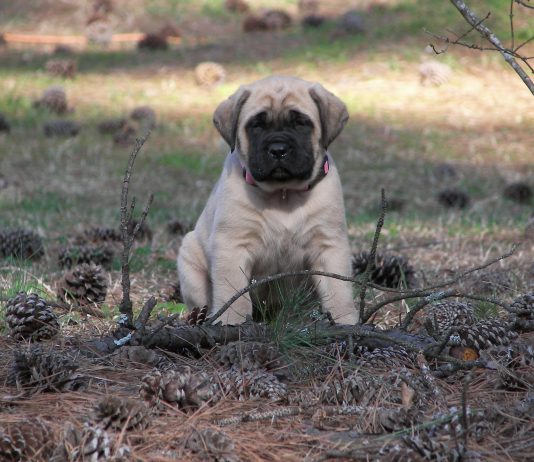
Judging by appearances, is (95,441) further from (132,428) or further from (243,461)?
(243,461)

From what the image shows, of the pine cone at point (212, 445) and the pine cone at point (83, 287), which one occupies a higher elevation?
the pine cone at point (212, 445)

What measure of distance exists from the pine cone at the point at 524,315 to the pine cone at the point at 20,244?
2688 mm

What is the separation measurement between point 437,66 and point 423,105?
0.77 m

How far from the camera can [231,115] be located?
3730 mm

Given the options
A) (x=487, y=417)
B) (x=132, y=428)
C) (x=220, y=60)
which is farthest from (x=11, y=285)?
(x=220, y=60)

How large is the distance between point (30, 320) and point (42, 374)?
646 millimetres

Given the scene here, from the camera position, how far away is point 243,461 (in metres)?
2.02

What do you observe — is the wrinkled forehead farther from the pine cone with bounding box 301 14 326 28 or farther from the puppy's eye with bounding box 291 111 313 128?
the pine cone with bounding box 301 14 326 28

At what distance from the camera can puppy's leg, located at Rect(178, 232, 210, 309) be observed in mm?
3898

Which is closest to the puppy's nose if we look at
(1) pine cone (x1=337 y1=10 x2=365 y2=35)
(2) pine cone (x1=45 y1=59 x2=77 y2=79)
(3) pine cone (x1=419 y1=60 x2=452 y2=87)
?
(3) pine cone (x1=419 y1=60 x2=452 y2=87)

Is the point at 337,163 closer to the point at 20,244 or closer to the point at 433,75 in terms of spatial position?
the point at 433,75

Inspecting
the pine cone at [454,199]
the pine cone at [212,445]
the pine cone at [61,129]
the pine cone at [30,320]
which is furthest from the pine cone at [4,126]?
the pine cone at [212,445]

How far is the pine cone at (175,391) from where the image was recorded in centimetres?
232

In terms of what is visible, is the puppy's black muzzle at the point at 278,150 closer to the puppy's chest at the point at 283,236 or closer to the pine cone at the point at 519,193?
the puppy's chest at the point at 283,236
